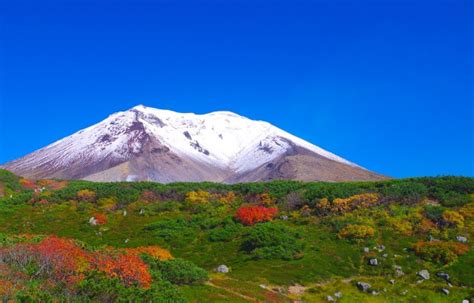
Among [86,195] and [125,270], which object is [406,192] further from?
[86,195]

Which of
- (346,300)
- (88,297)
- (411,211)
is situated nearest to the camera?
(88,297)

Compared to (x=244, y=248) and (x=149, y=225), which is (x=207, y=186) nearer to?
(x=149, y=225)

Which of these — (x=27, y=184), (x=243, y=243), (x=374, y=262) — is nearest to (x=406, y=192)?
(x=374, y=262)

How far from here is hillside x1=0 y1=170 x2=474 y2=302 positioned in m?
20.6

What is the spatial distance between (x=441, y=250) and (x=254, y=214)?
16229 millimetres

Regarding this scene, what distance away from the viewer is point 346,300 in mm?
27922

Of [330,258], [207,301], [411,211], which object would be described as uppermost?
[411,211]

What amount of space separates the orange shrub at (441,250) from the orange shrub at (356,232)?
404 cm

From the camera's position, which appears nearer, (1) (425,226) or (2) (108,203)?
(1) (425,226)

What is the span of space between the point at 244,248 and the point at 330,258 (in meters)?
6.44

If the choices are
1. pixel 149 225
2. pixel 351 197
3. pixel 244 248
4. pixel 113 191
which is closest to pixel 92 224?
pixel 149 225

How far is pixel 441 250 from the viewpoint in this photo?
33438mm

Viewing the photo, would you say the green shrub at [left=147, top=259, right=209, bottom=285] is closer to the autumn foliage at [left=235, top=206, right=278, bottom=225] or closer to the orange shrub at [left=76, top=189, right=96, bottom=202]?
the autumn foliage at [left=235, top=206, right=278, bottom=225]

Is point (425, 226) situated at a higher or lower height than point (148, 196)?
lower
